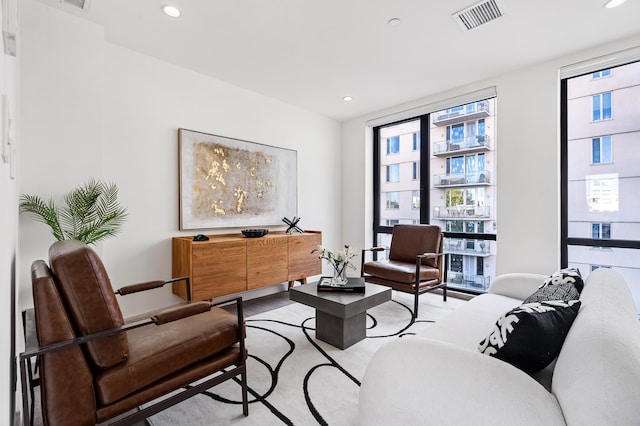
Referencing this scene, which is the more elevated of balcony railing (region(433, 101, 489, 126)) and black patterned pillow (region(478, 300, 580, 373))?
balcony railing (region(433, 101, 489, 126))

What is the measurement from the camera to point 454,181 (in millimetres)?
4125

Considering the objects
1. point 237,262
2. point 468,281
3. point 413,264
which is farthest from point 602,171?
point 237,262

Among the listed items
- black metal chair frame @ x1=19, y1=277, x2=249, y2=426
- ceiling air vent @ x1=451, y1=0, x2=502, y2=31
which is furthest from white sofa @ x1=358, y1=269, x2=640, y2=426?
ceiling air vent @ x1=451, y1=0, x2=502, y2=31

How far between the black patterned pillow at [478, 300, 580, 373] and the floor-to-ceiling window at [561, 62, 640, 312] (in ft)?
8.62

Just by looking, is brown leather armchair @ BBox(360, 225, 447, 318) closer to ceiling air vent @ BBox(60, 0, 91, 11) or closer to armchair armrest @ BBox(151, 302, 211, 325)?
armchair armrest @ BBox(151, 302, 211, 325)

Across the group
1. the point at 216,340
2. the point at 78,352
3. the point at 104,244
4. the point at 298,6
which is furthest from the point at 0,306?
the point at 298,6

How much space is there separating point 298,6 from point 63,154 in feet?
7.06

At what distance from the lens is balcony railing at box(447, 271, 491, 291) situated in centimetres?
391

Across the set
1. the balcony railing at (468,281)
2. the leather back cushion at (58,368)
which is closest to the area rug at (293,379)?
the leather back cushion at (58,368)

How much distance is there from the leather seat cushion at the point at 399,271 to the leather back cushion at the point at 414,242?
8.5 inches

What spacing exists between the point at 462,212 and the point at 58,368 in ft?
13.5

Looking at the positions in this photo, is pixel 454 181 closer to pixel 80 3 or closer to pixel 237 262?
pixel 237 262

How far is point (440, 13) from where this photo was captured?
95.3 inches

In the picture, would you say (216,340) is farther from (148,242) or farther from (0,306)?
(148,242)
